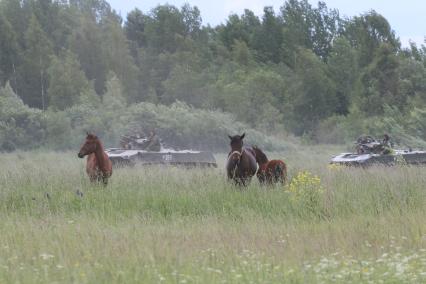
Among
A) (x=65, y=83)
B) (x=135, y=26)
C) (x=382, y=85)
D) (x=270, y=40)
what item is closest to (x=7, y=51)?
(x=65, y=83)

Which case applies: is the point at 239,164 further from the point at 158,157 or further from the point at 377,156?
the point at 158,157

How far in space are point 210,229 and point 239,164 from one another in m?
5.48

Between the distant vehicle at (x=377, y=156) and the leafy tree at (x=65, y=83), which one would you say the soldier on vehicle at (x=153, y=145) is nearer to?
the distant vehicle at (x=377, y=156)

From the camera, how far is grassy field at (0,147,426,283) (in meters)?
7.68

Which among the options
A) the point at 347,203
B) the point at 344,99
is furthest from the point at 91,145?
the point at 344,99

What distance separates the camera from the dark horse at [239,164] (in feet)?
51.0

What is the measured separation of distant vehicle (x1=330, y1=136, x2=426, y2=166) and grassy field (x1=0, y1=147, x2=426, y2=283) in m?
5.86

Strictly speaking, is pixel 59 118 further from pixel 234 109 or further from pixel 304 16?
pixel 304 16

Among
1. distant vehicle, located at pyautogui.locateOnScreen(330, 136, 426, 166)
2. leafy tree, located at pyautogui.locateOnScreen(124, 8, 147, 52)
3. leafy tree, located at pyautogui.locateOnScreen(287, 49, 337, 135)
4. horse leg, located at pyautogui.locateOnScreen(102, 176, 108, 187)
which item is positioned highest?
leafy tree, located at pyautogui.locateOnScreen(124, 8, 147, 52)

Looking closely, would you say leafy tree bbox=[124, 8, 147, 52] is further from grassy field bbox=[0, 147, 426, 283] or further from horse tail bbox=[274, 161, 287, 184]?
horse tail bbox=[274, 161, 287, 184]

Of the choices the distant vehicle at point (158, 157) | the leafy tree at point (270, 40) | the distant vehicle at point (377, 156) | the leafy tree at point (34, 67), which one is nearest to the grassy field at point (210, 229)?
the distant vehicle at point (377, 156)

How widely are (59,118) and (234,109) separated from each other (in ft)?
32.4

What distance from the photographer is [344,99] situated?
2227 inches

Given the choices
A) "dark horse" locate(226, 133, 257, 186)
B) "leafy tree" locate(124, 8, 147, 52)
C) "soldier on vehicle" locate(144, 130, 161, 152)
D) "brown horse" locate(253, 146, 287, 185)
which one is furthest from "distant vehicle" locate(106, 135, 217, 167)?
"leafy tree" locate(124, 8, 147, 52)
